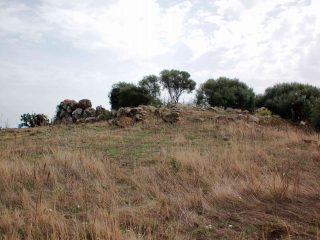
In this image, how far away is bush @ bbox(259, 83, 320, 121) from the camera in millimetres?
20453

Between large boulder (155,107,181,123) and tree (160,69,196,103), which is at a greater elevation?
tree (160,69,196,103)

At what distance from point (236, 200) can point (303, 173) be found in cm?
261

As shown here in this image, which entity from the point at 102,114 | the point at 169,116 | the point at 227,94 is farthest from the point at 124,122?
the point at 227,94

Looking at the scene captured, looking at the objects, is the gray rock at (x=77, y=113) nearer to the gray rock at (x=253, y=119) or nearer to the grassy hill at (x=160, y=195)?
the gray rock at (x=253, y=119)

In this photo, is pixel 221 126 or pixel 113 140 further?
pixel 221 126

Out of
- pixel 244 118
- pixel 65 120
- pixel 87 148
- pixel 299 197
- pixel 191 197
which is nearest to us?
pixel 191 197

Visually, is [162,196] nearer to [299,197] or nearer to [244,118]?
[299,197]

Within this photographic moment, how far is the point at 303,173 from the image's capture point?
24.0 ft

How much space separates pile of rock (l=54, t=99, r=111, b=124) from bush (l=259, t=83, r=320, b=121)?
9.98 metres

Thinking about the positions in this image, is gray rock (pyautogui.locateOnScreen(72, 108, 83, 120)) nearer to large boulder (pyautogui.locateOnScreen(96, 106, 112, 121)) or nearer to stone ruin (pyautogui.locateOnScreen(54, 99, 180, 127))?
stone ruin (pyautogui.locateOnScreen(54, 99, 180, 127))

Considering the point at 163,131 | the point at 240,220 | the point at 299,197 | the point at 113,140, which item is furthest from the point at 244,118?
the point at 240,220

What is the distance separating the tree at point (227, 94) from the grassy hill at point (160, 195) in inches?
574

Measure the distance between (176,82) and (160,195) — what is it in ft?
97.0

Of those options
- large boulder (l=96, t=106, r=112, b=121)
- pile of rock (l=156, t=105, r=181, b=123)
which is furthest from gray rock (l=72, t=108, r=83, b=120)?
pile of rock (l=156, t=105, r=181, b=123)
